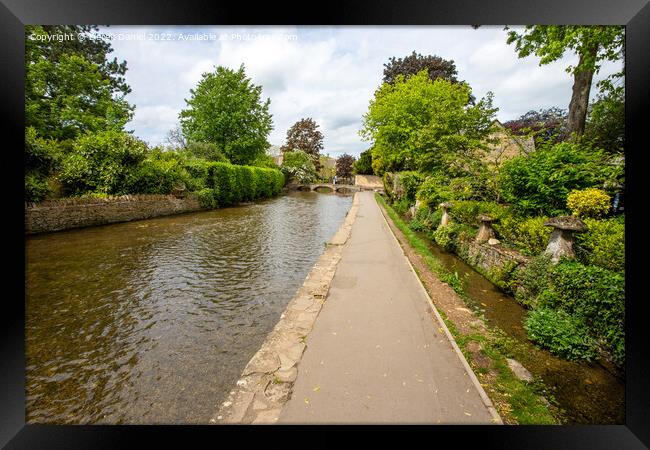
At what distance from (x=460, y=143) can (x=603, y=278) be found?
10.6 meters

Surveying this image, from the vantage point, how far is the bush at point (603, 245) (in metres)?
3.99

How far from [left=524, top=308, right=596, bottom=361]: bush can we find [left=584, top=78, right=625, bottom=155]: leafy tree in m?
4.98

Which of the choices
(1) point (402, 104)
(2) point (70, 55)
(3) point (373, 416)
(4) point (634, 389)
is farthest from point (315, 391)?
(2) point (70, 55)

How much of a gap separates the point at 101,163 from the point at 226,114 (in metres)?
16.5

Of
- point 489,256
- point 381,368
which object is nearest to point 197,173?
point 489,256

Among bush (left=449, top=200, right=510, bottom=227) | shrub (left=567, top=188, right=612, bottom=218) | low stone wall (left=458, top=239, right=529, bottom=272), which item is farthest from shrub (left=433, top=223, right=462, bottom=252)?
shrub (left=567, top=188, right=612, bottom=218)

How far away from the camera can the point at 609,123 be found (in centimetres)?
930

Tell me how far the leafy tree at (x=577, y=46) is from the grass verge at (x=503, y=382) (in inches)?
224

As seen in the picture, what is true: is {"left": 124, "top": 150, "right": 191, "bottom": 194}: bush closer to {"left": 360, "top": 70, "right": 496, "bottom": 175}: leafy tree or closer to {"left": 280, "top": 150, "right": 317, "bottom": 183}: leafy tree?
{"left": 360, "top": 70, "right": 496, "bottom": 175}: leafy tree

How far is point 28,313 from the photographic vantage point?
416 centimetres

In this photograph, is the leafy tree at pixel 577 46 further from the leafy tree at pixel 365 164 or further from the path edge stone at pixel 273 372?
the leafy tree at pixel 365 164

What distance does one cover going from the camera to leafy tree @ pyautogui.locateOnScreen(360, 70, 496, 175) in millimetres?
12422

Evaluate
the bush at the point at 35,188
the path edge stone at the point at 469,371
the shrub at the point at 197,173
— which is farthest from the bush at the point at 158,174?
the path edge stone at the point at 469,371

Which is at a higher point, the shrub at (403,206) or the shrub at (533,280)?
the shrub at (403,206)
